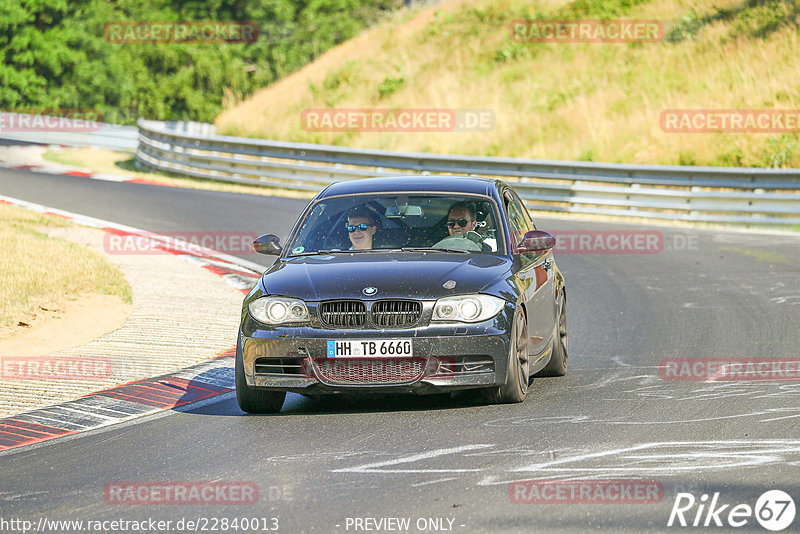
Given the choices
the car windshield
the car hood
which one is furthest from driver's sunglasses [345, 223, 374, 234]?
the car hood

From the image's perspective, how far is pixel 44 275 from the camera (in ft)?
46.0

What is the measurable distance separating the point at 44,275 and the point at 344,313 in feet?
23.0

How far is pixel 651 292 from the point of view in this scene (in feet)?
48.8

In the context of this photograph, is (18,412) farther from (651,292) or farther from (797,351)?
(651,292)

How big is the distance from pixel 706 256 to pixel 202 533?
13906 millimetres

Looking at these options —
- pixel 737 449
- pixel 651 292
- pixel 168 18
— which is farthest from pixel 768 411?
pixel 168 18

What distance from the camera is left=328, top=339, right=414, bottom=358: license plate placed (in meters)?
7.89

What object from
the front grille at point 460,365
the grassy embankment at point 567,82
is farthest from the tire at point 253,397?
the grassy embankment at point 567,82

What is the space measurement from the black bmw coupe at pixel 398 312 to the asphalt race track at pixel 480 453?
27cm

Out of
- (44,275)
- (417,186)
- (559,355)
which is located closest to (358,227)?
(417,186)

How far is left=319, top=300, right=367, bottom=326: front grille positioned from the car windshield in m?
1.04

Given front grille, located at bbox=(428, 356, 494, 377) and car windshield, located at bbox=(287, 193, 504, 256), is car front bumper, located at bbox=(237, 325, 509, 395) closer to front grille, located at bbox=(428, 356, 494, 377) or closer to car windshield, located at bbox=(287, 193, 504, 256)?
front grille, located at bbox=(428, 356, 494, 377)

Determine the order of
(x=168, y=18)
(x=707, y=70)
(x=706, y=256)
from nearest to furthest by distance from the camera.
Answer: (x=706, y=256) < (x=707, y=70) < (x=168, y=18)

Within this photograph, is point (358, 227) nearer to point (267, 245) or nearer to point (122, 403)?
point (267, 245)
